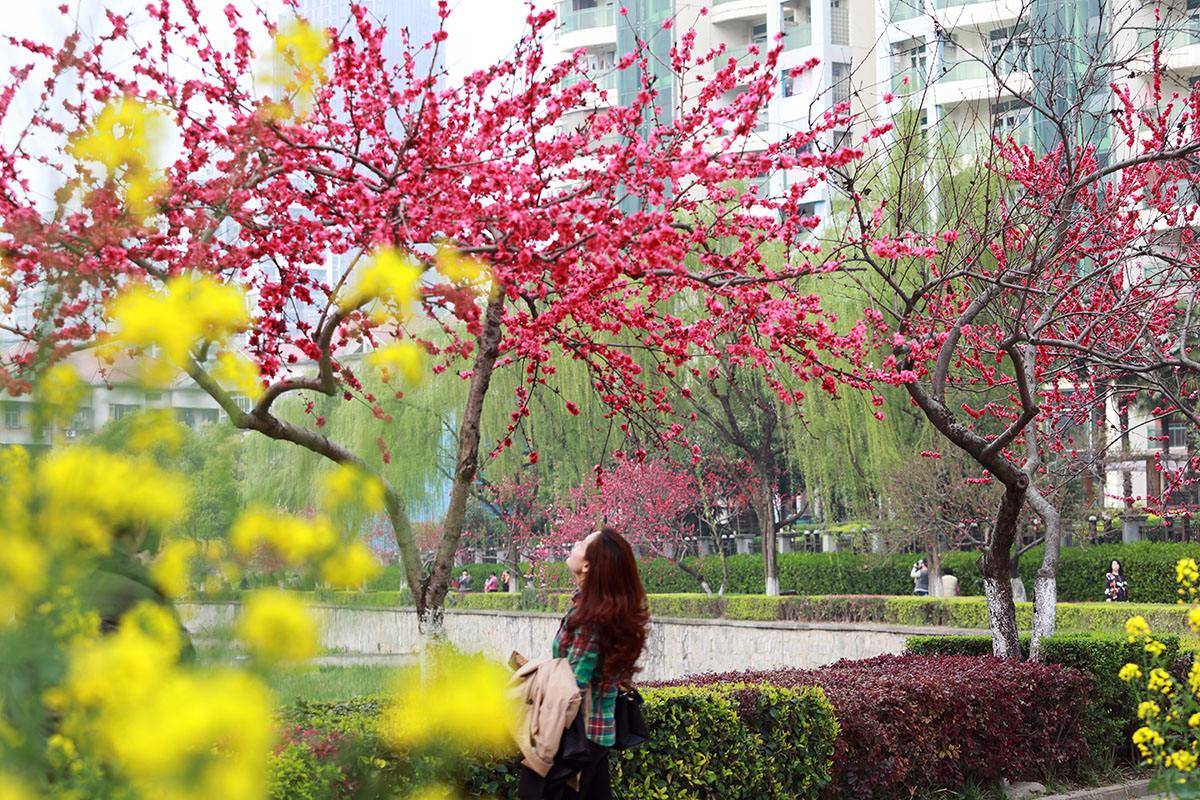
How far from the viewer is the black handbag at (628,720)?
5012 millimetres

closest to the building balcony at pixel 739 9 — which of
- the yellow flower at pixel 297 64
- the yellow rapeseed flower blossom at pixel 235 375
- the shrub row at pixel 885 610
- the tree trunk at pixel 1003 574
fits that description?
the shrub row at pixel 885 610

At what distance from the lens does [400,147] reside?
6.71 m

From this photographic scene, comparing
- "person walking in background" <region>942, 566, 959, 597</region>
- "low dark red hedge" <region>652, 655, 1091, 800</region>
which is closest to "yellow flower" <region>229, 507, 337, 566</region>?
"low dark red hedge" <region>652, 655, 1091, 800</region>

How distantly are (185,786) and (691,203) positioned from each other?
19.2 ft

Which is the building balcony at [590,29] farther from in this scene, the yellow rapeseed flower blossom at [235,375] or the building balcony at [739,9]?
the yellow rapeseed flower blossom at [235,375]

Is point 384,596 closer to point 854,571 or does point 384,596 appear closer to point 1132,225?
point 1132,225

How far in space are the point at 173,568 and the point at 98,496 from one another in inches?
4.6

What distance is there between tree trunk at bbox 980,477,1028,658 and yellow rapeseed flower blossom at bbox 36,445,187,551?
834cm

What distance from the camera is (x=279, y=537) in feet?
5.17

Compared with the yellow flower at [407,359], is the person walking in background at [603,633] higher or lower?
lower

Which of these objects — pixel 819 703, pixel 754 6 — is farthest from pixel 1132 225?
pixel 754 6

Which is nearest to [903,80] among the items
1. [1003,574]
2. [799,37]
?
[1003,574]

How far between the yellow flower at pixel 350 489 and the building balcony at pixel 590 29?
153 feet

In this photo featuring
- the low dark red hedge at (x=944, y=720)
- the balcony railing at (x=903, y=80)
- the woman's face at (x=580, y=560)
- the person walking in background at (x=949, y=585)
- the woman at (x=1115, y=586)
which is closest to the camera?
the woman's face at (x=580, y=560)
